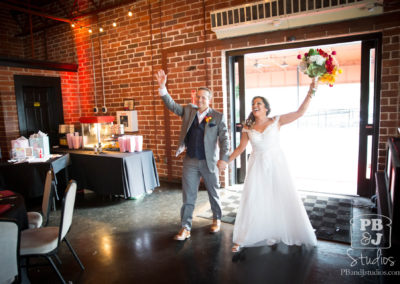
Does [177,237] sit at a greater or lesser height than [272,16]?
lesser

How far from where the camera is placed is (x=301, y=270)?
9.14 ft

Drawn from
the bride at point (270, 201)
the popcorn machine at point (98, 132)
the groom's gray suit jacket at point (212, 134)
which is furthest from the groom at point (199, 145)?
the popcorn machine at point (98, 132)

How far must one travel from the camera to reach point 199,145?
11.3ft

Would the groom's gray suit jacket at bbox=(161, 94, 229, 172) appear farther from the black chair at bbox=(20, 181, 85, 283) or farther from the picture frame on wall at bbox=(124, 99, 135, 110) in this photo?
the picture frame on wall at bbox=(124, 99, 135, 110)

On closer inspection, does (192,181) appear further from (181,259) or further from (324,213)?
(324,213)

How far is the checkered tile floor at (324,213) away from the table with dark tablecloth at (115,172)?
3.80 feet

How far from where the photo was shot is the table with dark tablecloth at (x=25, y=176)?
445 centimetres

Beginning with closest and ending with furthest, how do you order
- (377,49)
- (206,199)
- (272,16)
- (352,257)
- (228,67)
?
(352,257), (377,49), (272,16), (206,199), (228,67)

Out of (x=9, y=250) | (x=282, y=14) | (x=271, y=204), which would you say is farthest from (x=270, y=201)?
(x=282, y=14)

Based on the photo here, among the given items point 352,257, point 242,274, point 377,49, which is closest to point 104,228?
point 242,274

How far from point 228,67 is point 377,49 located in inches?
91.3

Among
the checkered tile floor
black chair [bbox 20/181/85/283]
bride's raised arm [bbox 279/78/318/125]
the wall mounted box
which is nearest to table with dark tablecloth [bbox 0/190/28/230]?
black chair [bbox 20/181/85/283]

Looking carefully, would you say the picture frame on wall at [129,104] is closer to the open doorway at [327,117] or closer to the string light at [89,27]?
the string light at [89,27]

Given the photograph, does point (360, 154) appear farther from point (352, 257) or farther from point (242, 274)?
point (242, 274)
